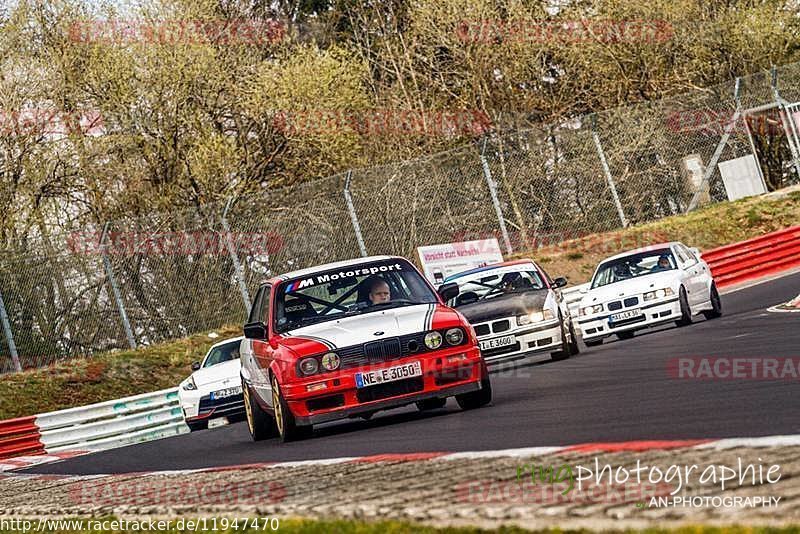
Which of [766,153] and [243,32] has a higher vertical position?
[243,32]

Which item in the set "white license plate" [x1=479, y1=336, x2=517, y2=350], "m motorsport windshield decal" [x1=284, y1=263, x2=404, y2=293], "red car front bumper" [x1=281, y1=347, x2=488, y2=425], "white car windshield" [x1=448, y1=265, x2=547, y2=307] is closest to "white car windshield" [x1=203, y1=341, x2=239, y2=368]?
"white car windshield" [x1=448, y1=265, x2=547, y2=307]

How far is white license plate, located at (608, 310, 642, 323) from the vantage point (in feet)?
62.3

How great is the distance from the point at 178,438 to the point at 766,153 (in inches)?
854

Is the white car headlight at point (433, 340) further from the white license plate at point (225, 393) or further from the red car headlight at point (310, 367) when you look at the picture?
the white license plate at point (225, 393)

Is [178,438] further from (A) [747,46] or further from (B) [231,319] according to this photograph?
(A) [747,46]

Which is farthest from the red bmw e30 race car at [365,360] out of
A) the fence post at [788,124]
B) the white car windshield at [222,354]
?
the fence post at [788,124]

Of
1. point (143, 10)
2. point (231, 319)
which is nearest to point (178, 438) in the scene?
point (231, 319)

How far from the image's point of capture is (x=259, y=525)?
648cm

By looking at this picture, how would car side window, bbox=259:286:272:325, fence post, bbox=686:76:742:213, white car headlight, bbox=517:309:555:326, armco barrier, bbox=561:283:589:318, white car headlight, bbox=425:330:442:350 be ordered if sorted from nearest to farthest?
white car headlight, bbox=425:330:442:350 < car side window, bbox=259:286:272:325 < white car headlight, bbox=517:309:555:326 < armco barrier, bbox=561:283:589:318 < fence post, bbox=686:76:742:213

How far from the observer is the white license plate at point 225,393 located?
19.1 m

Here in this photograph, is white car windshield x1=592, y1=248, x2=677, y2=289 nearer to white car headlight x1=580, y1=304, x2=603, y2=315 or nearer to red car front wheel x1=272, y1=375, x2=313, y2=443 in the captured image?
white car headlight x1=580, y1=304, x2=603, y2=315

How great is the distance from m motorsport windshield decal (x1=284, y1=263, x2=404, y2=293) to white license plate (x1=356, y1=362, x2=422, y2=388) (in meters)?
1.58

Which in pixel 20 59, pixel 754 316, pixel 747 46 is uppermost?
pixel 20 59

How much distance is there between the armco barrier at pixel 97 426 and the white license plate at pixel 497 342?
6361 millimetres
